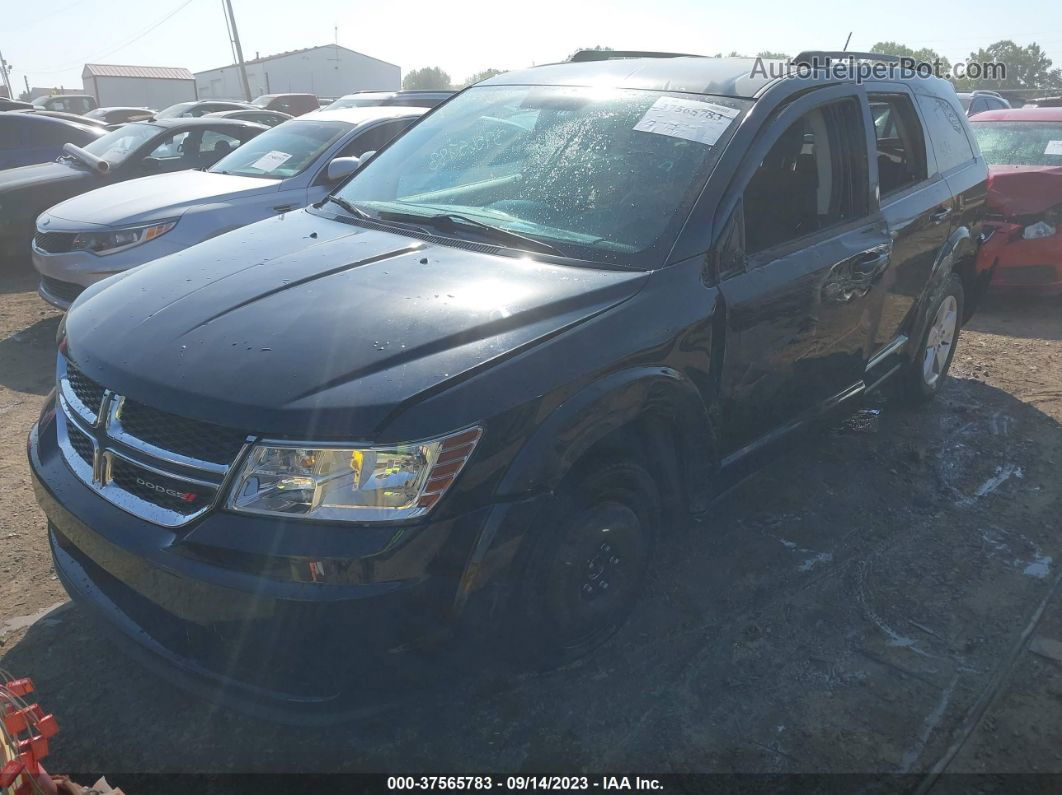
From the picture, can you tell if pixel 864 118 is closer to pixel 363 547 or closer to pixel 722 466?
pixel 722 466

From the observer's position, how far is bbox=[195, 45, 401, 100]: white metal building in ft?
233

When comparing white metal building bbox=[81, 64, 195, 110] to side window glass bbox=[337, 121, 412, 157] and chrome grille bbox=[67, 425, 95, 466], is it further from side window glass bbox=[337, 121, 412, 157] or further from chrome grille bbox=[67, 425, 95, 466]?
chrome grille bbox=[67, 425, 95, 466]

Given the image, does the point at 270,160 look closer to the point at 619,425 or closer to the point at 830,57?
the point at 830,57

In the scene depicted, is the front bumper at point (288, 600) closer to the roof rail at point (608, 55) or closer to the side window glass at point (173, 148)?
the roof rail at point (608, 55)

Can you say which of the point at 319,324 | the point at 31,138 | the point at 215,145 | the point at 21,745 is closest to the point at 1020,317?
the point at 319,324

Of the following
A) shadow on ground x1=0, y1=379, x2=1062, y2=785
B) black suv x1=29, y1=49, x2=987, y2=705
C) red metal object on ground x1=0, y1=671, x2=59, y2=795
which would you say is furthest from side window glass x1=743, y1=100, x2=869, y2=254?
red metal object on ground x1=0, y1=671, x2=59, y2=795

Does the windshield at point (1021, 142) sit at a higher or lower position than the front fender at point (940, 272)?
higher

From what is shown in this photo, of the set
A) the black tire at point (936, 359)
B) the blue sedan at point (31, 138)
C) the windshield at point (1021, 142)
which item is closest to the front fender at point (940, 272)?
the black tire at point (936, 359)

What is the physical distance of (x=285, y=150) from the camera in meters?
6.99

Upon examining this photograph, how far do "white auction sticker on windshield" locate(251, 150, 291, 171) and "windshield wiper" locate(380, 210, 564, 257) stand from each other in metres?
3.88

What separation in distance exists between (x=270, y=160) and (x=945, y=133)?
197 inches

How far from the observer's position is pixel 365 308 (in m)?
2.51

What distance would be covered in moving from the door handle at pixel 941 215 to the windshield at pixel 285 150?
4.63 m

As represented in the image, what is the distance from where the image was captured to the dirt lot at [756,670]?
2482 mm
